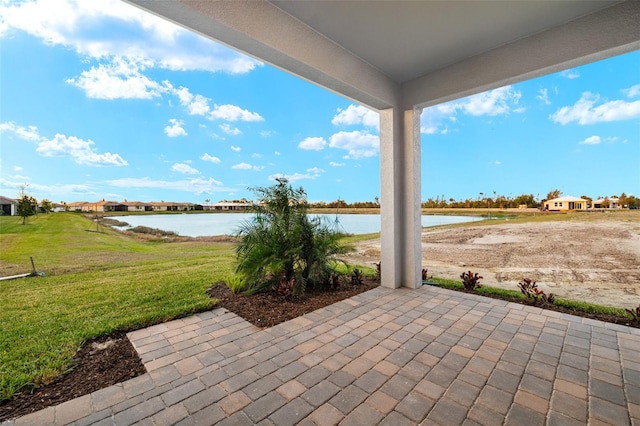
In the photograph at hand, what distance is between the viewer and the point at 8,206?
329 cm

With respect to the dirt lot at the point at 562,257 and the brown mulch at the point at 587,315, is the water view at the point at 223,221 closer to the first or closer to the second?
the dirt lot at the point at 562,257

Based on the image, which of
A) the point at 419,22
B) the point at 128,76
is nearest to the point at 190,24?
the point at 419,22

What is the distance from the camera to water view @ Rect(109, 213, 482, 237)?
3.90 meters

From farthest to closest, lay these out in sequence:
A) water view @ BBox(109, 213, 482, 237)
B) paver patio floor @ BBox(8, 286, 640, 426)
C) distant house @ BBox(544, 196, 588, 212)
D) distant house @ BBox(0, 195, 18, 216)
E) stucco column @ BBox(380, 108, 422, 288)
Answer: distant house @ BBox(544, 196, 588, 212), water view @ BBox(109, 213, 482, 237), stucco column @ BBox(380, 108, 422, 288), distant house @ BBox(0, 195, 18, 216), paver patio floor @ BBox(8, 286, 640, 426)

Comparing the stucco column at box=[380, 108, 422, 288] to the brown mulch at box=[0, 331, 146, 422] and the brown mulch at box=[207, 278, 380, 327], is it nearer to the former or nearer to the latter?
the brown mulch at box=[207, 278, 380, 327]

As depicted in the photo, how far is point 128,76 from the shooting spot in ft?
15.0

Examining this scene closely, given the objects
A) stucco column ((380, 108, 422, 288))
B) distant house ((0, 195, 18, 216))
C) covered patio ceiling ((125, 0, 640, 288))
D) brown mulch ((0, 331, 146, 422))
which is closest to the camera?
brown mulch ((0, 331, 146, 422))

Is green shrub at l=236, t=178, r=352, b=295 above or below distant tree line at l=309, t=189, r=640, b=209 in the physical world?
below

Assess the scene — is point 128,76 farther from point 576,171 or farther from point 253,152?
point 576,171

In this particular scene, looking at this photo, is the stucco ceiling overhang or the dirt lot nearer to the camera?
the stucco ceiling overhang

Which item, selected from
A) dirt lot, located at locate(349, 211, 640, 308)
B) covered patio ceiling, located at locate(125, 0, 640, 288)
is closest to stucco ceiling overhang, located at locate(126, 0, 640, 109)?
covered patio ceiling, located at locate(125, 0, 640, 288)

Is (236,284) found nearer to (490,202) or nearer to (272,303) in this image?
(272,303)

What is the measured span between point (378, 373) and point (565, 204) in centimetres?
592

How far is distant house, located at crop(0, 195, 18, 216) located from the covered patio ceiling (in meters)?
3.23
